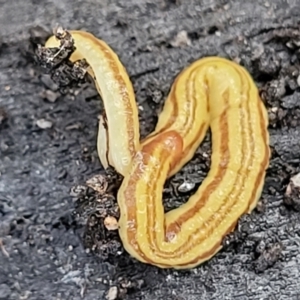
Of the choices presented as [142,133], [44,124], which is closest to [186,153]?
[142,133]

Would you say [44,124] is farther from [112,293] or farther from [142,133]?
[112,293]

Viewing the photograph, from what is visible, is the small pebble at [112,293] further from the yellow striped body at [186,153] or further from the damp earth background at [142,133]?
the yellow striped body at [186,153]

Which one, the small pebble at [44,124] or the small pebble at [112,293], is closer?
the small pebble at [112,293]

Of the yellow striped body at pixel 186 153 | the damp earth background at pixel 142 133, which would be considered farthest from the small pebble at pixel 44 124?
the yellow striped body at pixel 186 153

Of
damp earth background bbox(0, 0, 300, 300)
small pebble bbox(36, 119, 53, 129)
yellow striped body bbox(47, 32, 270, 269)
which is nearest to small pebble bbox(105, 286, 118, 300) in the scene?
damp earth background bbox(0, 0, 300, 300)

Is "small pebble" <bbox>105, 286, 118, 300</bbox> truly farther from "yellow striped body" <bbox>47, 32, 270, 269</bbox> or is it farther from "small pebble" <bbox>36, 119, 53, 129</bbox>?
"small pebble" <bbox>36, 119, 53, 129</bbox>

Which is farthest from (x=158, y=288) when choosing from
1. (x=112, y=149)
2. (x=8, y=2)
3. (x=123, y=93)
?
(x=8, y=2)

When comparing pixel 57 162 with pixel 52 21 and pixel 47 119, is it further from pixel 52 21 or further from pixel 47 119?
pixel 52 21

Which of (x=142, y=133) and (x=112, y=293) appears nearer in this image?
(x=112, y=293)
